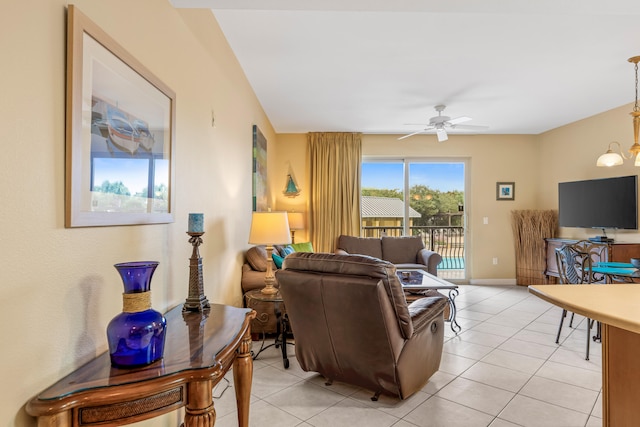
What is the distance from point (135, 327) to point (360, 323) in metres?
1.31

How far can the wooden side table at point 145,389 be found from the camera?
0.92 meters

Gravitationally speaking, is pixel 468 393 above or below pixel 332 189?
below

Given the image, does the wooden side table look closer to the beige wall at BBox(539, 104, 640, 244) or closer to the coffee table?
the coffee table

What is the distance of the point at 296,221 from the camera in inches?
218

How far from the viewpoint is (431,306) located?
2.41m

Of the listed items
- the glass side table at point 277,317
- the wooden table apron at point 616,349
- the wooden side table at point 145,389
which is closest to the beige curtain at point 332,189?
the glass side table at point 277,317

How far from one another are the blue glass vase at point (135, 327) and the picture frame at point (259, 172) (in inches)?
118

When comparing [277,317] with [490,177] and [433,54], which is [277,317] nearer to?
[433,54]

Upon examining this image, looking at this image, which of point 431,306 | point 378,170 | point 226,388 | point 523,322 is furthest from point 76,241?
point 378,170

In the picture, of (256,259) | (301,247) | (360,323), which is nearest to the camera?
(360,323)

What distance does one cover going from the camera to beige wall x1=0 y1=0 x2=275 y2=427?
896mm

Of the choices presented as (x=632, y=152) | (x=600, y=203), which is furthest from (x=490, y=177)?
(x=632, y=152)

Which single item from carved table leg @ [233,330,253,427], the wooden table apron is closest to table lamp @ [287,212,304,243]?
carved table leg @ [233,330,253,427]

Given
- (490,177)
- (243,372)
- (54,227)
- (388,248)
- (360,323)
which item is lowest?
(243,372)
